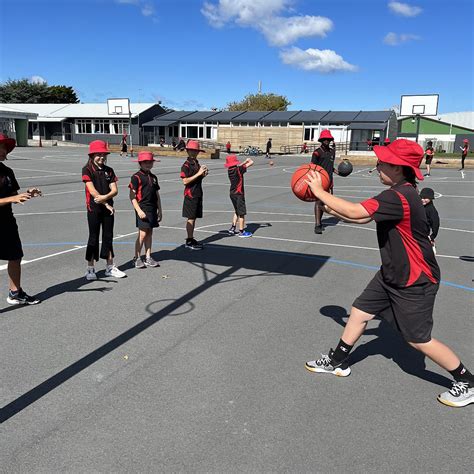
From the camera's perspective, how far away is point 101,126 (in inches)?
2486

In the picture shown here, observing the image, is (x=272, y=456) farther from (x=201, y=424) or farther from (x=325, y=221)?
(x=325, y=221)

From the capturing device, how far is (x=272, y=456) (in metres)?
2.95

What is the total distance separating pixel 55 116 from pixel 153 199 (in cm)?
6478

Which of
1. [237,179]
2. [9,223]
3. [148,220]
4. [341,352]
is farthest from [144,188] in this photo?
[341,352]

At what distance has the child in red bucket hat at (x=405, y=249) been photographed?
10.9 ft

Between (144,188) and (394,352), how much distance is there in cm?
427

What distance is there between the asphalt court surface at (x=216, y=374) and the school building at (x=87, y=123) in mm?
56919

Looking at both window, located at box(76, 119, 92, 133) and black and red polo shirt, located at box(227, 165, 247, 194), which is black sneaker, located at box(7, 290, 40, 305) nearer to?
black and red polo shirt, located at box(227, 165, 247, 194)

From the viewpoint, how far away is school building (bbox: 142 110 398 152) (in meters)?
53.0

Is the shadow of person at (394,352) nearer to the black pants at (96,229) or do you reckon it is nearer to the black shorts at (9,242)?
the black pants at (96,229)

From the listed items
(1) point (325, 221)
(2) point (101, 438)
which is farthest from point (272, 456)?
(1) point (325, 221)

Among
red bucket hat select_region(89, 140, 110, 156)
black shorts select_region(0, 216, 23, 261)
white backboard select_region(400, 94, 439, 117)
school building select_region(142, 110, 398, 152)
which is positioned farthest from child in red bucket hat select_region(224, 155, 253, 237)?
school building select_region(142, 110, 398, 152)

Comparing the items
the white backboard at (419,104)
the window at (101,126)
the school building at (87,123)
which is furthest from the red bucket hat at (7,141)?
the window at (101,126)

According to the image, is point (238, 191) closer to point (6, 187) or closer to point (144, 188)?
point (144, 188)
